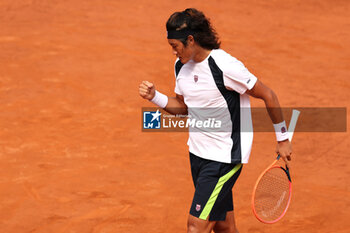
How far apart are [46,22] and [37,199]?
6844 millimetres

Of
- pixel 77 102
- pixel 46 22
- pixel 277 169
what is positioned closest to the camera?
pixel 277 169

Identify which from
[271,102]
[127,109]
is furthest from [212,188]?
[127,109]

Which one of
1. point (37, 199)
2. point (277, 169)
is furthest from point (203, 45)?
point (37, 199)

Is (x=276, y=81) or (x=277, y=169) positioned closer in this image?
(x=277, y=169)

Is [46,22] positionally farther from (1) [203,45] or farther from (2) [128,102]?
(1) [203,45]

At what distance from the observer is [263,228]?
5801 millimetres

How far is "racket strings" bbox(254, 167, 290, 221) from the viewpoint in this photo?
4461 millimetres

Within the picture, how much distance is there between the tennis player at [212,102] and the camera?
4.03 meters

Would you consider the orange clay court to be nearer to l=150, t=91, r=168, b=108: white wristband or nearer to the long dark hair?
l=150, t=91, r=168, b=108: white wristband

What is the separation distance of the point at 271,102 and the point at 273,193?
2.90 feet

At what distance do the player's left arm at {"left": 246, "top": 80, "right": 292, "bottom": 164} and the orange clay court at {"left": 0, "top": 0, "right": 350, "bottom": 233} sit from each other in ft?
5.91

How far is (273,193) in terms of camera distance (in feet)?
15.1

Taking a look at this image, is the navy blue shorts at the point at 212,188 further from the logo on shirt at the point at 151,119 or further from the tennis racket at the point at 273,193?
the logo on shirt at the point at 151,119

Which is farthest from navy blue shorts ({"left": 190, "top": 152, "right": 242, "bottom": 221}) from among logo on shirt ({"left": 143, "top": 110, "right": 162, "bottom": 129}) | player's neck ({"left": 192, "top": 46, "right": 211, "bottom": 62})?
logo on shirt ({"left": 143, "top": 110, "right": 162, "bottom": 129})
